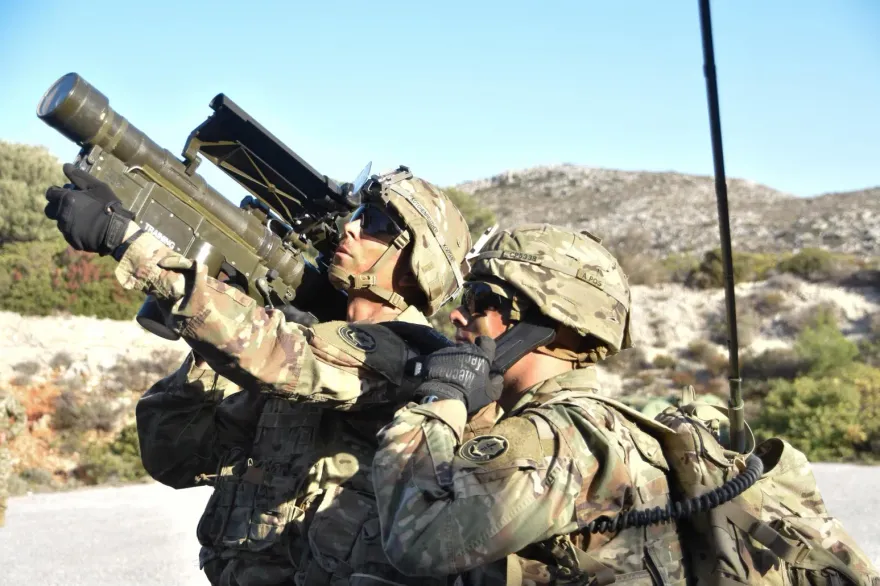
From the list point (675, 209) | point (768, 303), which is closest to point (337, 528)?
point (768, 303)

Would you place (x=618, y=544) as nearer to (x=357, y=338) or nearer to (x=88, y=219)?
(x=357, y=338)

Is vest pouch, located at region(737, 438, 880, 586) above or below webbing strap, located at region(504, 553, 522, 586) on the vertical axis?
above

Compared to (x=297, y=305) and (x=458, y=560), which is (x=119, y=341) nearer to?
Result: (x=297, y=305)

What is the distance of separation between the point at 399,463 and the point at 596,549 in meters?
0.68

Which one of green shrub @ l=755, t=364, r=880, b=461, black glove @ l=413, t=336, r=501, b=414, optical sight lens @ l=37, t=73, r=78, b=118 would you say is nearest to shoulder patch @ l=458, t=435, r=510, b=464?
black glove @ l=413, t=336, r=501, b=414

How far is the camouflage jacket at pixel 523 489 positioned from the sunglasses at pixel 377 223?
125 cm

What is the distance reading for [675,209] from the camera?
49.8 meters

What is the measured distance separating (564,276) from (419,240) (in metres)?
0.86

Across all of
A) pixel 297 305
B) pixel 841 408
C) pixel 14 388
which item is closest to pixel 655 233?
pixel 841 408

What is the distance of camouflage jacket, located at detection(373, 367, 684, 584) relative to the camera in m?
2.46

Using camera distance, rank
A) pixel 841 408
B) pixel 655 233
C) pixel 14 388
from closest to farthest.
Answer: pixel 841 408
pixel 14 388
pixel 655 233

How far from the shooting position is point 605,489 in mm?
2619

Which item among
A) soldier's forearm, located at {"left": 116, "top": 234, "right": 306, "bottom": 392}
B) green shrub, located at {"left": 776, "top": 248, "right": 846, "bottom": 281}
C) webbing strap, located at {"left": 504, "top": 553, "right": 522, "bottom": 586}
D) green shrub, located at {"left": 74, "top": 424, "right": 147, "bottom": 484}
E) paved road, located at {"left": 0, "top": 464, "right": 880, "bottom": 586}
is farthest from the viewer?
green shrub, located at {"left": 776, "top": 248, "right": 846, "bottom": 281}

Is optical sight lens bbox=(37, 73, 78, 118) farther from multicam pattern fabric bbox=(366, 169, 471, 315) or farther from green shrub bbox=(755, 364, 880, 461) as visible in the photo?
green shrub bbox=(755, 364, 880, 461)
